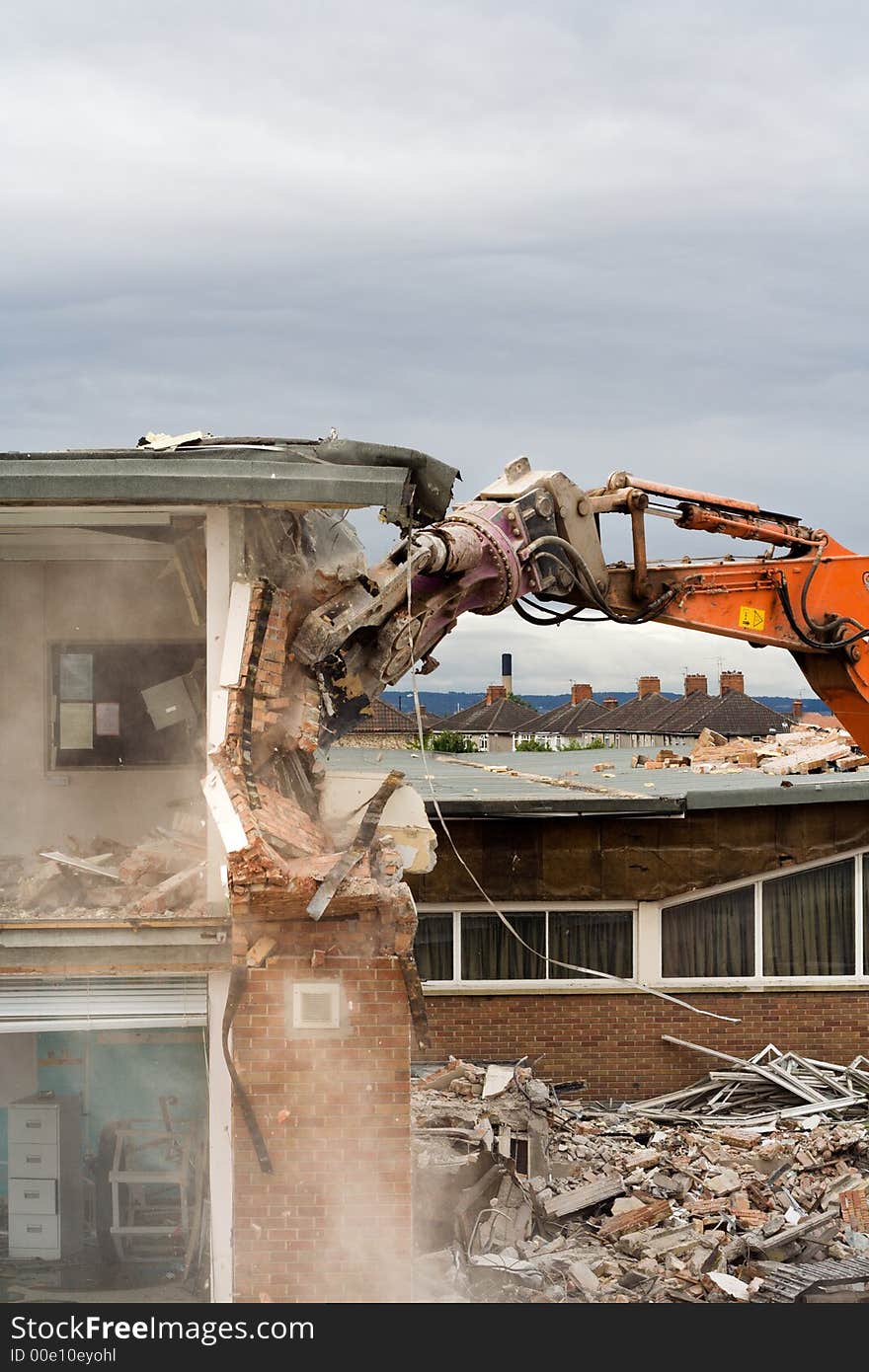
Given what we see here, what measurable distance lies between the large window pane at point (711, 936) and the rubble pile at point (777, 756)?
2.74 metres

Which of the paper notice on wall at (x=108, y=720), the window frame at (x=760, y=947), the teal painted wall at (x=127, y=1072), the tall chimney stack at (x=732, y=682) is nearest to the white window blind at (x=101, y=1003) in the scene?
the teal painted wall at (x=127, y=1072)

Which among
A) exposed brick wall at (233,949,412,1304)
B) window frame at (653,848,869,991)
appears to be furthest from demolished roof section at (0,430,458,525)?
window frame at (653,848,869,991)

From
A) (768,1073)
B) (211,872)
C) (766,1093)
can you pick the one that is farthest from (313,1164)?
(768,1073)

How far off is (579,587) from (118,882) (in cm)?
428

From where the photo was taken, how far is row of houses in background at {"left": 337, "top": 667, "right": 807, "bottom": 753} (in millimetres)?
64188

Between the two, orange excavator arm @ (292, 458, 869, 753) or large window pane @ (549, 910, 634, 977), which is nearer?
orange excavator arm @ (292, 458, 869, 753)

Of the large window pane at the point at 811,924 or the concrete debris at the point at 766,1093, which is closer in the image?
the concrete debris at the point at 766,1093

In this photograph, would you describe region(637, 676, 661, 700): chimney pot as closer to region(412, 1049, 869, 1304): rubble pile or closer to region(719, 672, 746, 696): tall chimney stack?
region(719, 672, 746, 696): tall chimney stack

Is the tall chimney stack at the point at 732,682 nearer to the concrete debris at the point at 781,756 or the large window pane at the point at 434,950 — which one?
the concrete debris at the point at 781,756

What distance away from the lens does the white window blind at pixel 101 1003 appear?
8.74 m

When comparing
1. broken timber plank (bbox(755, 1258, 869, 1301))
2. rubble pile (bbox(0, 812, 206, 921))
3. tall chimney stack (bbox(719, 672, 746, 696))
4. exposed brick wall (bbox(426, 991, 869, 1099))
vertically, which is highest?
tall chimney stack (bbox(719, 672, 746, 696))

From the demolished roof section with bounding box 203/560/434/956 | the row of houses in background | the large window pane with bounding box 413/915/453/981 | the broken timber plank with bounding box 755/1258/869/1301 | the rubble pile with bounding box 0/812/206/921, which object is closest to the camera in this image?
the demolished roof section with bounding box 203/560/434/956

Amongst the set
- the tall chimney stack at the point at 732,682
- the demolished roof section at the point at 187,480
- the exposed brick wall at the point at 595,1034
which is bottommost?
the exposed brick wall at the point at 595,1034

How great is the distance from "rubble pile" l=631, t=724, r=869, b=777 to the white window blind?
11.2 meters
